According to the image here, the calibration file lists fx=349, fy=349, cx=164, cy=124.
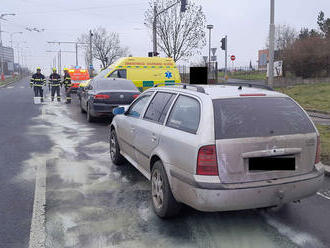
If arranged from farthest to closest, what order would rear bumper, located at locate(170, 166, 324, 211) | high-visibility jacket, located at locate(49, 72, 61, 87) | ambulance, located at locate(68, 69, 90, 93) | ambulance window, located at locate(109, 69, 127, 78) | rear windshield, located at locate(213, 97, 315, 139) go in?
ambulance, located at locate(68, 69, 90, 93)
high-visibility jacket, located at locate(49, 72, 61, 87)
ambulance window, located at locate(109, 69, 127, 78)
rear windshield, located at locate(213, 97, 315, 139)
rear bumper, located at locate(170, 166, 324, 211)

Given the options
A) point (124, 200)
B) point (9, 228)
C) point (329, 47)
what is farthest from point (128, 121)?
point (329, 47)

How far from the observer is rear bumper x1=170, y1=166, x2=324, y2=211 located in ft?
10.8

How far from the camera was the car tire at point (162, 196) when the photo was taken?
12.4ft

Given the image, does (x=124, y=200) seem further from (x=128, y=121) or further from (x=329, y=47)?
(x=329, y=47)

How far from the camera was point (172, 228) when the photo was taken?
374 centimetres

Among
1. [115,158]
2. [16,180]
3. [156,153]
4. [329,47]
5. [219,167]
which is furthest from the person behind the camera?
[329,47]

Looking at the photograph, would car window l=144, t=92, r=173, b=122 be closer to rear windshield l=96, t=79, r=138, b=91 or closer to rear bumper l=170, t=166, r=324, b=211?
rear bumper l=170, t=166, r=324, b=211

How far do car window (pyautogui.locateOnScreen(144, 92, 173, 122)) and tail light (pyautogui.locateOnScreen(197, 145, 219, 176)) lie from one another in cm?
117

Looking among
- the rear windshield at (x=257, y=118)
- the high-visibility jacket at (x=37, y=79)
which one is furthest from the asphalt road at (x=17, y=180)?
the high-visibility jacket at (x=37, y=79)

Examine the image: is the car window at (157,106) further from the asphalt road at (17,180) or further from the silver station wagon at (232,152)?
the asphalt road at (17,180)

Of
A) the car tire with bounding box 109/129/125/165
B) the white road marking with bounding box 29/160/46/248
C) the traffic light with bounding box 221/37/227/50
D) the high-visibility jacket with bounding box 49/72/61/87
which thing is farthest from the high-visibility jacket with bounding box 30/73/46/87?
the white road marking with bounding box 29/160/46/248

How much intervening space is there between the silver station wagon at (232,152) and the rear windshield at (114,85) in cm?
744

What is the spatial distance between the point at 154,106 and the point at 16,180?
249 centimetres

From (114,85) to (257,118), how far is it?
8.44 metres
